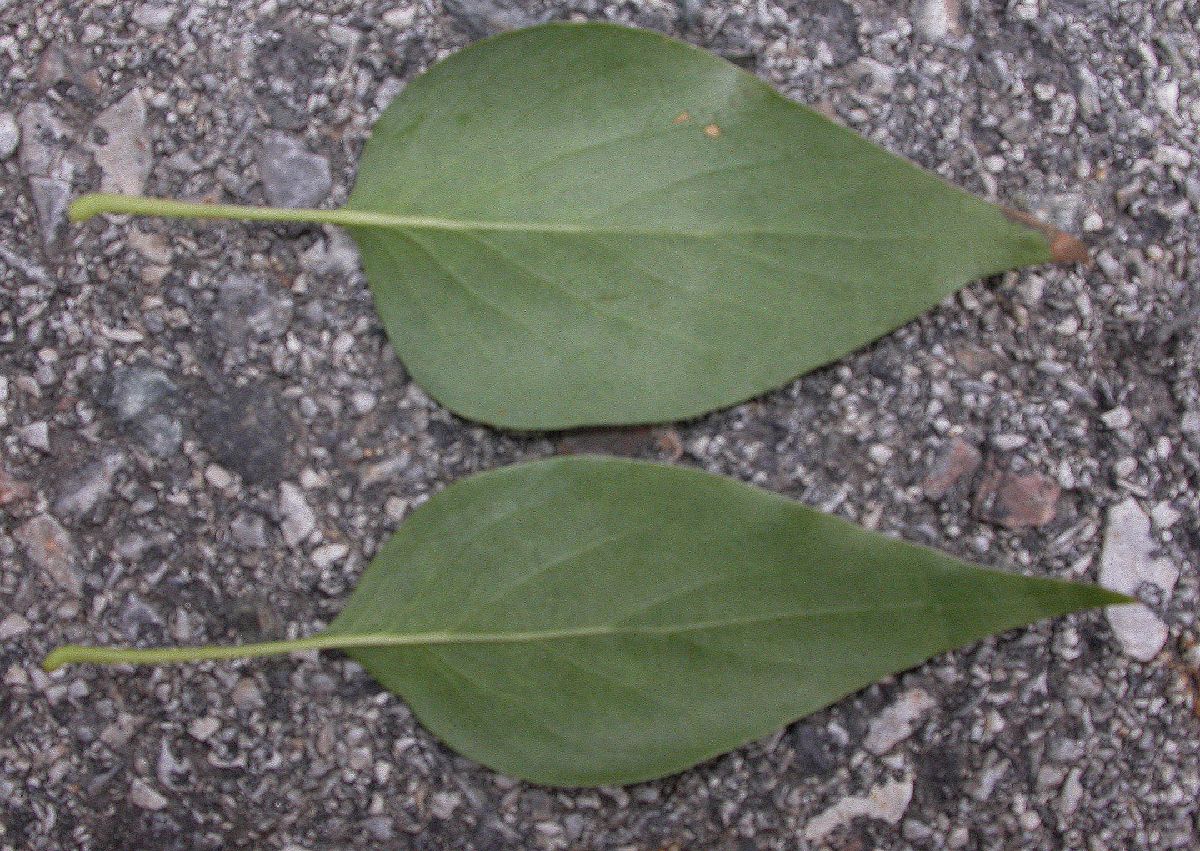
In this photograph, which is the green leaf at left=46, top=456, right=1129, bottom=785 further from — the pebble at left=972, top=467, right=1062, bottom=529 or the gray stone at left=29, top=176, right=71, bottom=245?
the gray stone at left=29, top=176, right=71, bottom=245

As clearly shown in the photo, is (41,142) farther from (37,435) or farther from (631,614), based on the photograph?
(631,614)

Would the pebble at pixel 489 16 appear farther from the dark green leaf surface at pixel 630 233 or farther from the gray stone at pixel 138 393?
the gray stone at pixel 138 393

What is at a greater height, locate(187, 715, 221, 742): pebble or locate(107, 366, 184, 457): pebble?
locate(107, 366, 184, 457): pebble

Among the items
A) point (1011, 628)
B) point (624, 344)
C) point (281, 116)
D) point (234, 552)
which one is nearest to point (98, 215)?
point (281, 116)

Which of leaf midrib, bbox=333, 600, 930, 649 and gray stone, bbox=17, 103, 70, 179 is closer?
leaf midrib, bbox=333, 600, 930, 649

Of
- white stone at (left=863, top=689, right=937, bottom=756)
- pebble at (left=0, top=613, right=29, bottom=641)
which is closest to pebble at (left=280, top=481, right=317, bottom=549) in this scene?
pebble at (left=0, top=613, right=29, bottom=641)

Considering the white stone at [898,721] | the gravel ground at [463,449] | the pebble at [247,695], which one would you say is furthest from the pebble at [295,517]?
the white stone at [898,721]
